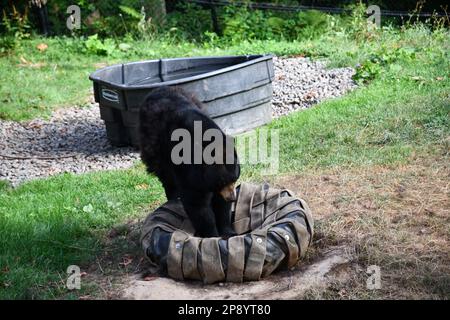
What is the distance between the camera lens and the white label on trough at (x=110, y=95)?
931cm

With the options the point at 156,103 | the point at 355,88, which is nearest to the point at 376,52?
the point at 355,88

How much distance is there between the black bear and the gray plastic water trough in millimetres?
2392

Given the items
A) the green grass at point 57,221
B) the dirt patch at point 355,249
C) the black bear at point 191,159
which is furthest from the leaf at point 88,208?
the black bear at point 191,159

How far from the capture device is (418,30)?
46.2 ft

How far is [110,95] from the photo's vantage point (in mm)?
9469

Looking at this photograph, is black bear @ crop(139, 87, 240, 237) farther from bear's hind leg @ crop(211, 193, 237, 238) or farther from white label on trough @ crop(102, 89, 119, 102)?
white label on trough @ crop(102, 89, 119, 102)

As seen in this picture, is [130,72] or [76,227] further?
[130,72]

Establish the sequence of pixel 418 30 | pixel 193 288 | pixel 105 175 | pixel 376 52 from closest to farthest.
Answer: pixel 193 288 < pixel 105 175 < pixel 376 52 < pixel 418 30

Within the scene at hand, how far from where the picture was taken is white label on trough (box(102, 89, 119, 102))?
9312 millimetres

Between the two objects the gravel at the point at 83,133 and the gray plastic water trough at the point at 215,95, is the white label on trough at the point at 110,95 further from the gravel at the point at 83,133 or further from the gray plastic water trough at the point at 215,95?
the gravel at the point at 83,133

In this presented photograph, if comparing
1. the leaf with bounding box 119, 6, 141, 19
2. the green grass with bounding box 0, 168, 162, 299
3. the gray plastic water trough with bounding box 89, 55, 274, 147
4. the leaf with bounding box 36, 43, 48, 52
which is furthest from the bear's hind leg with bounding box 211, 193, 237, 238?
the leaf with bounding box 119, 6, 141, 19

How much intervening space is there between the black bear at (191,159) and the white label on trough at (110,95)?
9.04 ft

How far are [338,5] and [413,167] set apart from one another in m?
12.0

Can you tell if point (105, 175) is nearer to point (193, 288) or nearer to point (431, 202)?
point (193, 288)
